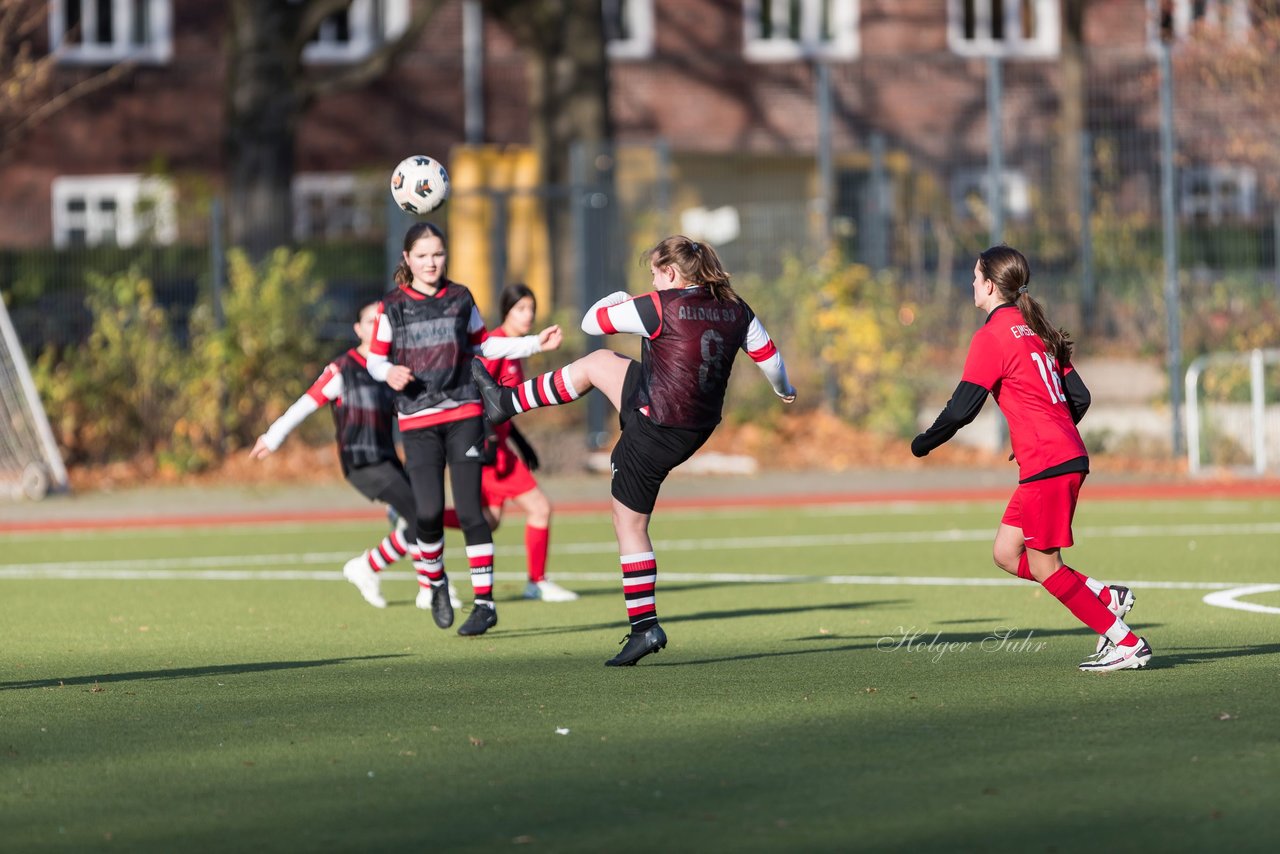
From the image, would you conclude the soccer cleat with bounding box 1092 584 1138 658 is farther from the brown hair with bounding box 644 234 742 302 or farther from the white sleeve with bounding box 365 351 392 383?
the white sleeve with bounding box 365 351 392 383

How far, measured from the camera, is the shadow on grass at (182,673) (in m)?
8.94

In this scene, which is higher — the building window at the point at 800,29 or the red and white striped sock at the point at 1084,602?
the building window at the point at 800,29

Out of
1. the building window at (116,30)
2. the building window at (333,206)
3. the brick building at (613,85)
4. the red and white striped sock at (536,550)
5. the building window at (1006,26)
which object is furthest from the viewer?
the building window at (1006,26)

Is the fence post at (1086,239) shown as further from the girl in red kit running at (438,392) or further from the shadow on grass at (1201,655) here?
the shadow on grass at (1201,655)

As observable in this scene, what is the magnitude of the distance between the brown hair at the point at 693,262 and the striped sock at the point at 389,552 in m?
3.42

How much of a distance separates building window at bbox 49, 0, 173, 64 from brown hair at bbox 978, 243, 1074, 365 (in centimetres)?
3023

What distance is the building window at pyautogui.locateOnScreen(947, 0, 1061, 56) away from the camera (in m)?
38.8

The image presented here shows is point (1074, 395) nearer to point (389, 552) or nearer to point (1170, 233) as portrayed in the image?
point (389, 552)

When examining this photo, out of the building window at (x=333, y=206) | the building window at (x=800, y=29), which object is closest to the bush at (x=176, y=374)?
the building window at (x=333, y=206)

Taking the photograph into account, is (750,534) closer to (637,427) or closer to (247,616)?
(247,616)

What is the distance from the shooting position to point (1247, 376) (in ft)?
68.6

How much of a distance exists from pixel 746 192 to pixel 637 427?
59.3 ft

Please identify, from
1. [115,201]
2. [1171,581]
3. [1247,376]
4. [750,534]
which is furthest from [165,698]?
[115,201]

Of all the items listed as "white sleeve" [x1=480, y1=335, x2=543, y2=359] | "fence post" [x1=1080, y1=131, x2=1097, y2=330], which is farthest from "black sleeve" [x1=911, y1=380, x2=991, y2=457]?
"fence post" [x1=1080, y1=131, x2=1097, y2=330]
